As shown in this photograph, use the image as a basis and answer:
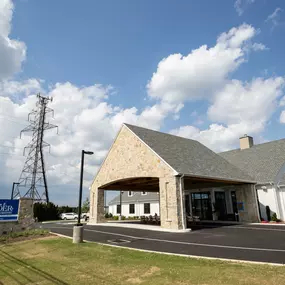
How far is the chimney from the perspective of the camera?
32344 mm

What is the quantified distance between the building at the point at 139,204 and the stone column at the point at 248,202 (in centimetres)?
1598

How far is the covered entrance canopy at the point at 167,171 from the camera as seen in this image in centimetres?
1744

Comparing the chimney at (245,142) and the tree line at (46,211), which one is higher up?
the chimney at (245,142)

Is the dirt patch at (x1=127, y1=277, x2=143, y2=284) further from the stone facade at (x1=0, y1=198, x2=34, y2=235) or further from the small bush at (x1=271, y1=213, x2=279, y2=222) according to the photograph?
the small bush at (x1=271, y1=213, x2=279, y2=222)

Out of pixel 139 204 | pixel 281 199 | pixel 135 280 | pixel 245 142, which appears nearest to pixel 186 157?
pixel 281 199

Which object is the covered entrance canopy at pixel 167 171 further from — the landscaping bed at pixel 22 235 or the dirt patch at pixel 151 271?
the dirt patch at pixel 151 271

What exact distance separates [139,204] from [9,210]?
2596 cm

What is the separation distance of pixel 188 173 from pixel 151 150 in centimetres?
372

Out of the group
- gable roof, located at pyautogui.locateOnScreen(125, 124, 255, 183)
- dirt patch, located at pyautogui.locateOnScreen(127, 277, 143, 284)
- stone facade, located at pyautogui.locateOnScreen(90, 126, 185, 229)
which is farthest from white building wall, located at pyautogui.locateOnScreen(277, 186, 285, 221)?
dirt patch, located at pyautogui.locateOnScreen(127, 277, 143, 284)

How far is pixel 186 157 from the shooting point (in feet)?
71.5

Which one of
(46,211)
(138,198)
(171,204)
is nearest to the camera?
(171,204)

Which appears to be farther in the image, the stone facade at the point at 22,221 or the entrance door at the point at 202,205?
the entrance door at the point at 202,205

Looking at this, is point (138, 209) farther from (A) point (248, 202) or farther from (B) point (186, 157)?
(B) point (186, 157)

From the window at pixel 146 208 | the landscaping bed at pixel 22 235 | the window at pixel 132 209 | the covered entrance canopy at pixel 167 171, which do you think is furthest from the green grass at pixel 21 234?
the window at pixel 132 209
